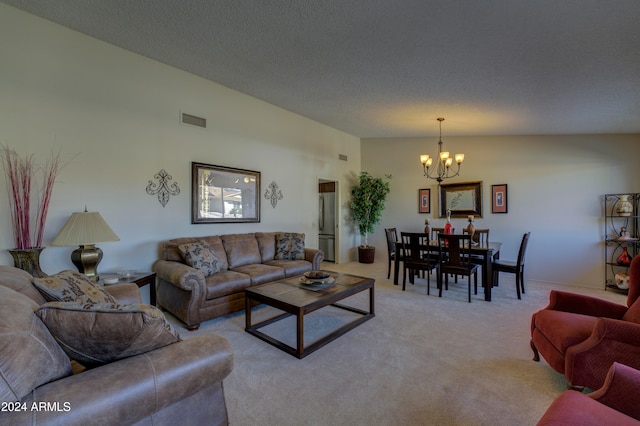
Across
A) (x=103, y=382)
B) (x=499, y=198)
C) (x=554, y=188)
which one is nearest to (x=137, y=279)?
(x=103, y=382)

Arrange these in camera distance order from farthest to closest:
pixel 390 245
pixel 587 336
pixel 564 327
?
pixel 390 245 → pixel 564 327 → pixel 587 336

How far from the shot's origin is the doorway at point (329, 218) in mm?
6836

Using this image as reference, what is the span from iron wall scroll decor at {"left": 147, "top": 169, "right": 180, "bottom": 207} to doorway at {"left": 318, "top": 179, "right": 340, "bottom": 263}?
356cm

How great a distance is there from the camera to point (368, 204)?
22.2 ft

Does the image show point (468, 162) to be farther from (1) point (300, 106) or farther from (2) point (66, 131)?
(2) point (66, 131)

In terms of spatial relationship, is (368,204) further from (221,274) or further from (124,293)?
(124,293)

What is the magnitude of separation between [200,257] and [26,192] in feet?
5.83

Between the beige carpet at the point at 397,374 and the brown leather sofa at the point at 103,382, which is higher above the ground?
the brown leather sofa at the point at 103,382

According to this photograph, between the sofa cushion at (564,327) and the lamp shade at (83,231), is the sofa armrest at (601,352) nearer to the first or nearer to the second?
the sofa cushion at (564,327)

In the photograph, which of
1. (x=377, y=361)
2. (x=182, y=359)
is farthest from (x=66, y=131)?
(x=377, y=361)

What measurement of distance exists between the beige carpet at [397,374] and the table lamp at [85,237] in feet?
3.63

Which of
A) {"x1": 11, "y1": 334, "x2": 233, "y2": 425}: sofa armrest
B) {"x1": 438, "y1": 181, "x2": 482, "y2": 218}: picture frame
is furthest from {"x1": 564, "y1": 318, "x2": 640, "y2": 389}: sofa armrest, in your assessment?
{"x1": 438, "y1": 181, "x2": 482, "y2": 218}: picture frame

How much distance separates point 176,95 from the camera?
3889 millimetres

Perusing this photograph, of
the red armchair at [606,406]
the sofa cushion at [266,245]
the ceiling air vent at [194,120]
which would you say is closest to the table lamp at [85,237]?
the ceiling air vent at [194,120]
